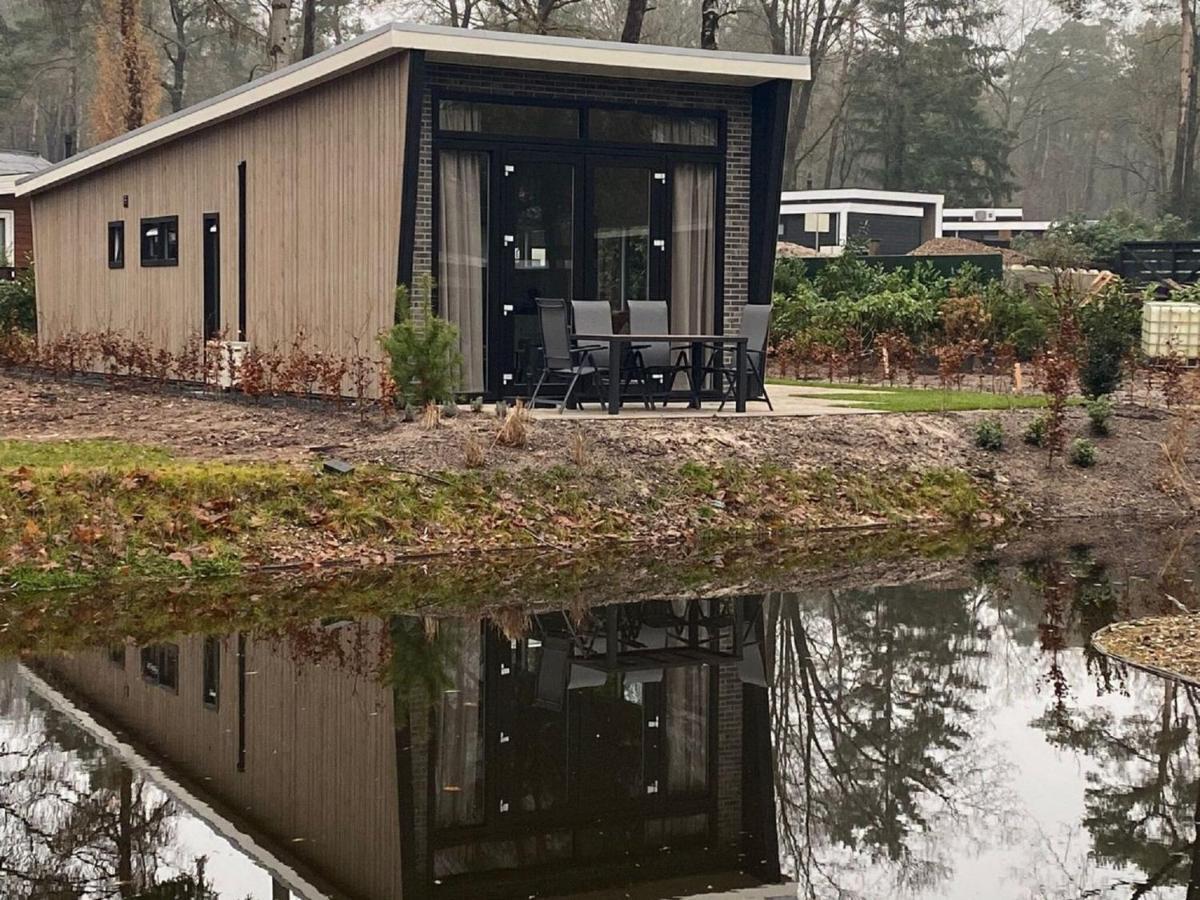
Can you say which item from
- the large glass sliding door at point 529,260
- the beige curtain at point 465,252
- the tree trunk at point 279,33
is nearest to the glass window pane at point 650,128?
the large glass sliding door at point 529,260

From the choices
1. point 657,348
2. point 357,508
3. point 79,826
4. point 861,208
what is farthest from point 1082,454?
point 861,208

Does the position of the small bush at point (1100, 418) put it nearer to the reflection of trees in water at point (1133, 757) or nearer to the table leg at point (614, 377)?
the table leg at point (614, 377)

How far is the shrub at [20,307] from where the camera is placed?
2534 cm

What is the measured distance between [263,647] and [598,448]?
15.8 ft

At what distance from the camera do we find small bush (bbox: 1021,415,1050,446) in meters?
14.6

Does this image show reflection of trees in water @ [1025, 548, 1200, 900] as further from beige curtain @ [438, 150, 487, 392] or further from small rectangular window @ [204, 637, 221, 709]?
beige curtain @ [438, 150, 487, 392]

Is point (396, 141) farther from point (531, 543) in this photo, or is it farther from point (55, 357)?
point (55, 357)

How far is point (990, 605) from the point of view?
9750mm

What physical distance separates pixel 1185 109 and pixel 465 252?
111 ft

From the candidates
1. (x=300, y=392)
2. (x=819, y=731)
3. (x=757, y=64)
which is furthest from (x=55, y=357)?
(x=819, y=731)

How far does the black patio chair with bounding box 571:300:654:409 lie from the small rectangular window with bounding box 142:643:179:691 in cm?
644

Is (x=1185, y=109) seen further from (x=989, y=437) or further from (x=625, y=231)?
(x=989, y=437)

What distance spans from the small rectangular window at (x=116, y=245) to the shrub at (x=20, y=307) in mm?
4526

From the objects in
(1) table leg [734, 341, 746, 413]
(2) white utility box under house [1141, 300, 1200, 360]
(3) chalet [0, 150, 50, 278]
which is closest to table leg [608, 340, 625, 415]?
(1) table leg [734, 341, 746, 413]
